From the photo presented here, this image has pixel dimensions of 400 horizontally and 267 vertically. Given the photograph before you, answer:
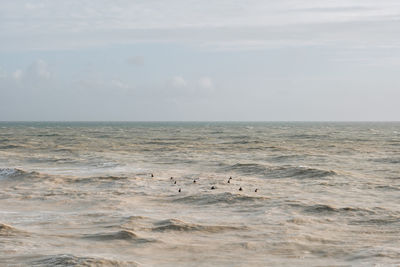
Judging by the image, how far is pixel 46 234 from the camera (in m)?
12.9

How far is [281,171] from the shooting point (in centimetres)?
2748

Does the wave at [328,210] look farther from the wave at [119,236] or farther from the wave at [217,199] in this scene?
the wave at [119,236]

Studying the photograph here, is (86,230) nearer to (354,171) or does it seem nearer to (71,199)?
(71,199)

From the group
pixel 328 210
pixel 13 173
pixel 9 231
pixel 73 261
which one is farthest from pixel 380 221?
pixel 13 173

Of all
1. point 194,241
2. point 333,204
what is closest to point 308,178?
point 333,204

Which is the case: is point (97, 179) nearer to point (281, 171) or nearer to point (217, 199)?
point (217, 199)

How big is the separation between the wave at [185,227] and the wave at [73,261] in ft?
10.4

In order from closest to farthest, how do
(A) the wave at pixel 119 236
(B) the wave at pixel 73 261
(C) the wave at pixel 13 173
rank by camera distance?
(B) the wave at pixel 73 261 < (A) the wave at pixel 119 236 < (C) the wave at pixel 13 173

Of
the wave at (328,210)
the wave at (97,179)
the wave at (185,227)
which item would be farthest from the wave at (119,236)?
the wave at (97,179)

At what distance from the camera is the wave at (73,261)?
10297 millimetres

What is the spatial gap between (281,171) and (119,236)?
16250 mm

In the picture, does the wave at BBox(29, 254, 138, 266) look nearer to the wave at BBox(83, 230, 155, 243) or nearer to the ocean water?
the ocean water

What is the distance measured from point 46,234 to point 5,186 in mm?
10581

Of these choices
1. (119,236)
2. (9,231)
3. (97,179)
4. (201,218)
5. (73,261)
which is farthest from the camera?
(97,179)
